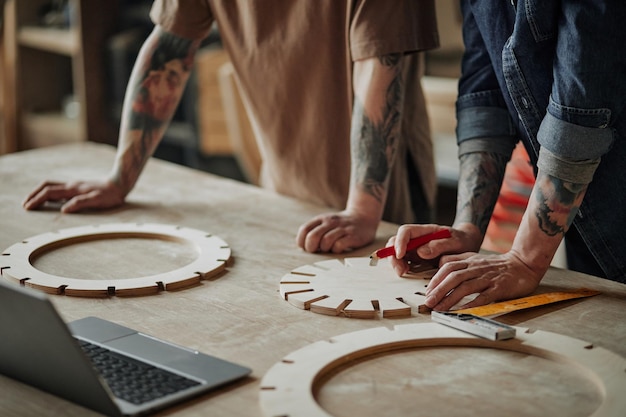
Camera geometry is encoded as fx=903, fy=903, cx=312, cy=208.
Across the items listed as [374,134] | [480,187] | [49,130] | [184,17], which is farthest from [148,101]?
[49,130]

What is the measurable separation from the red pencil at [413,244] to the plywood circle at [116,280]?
0.27 metres

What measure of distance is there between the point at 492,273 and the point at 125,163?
0.99 metres

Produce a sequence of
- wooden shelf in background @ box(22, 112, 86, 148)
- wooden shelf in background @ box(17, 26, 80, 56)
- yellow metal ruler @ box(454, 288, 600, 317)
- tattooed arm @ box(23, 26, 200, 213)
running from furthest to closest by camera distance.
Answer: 1. wooden shelf in background @ box(22, 112, 86, 148)
2. wooden shelf in background @ box(17, 26, 80, 56)
3. tattooed arm @ box(23, 26, 200, 213)
4. yellow metal ruler @ box(454, 288, 600, 317)

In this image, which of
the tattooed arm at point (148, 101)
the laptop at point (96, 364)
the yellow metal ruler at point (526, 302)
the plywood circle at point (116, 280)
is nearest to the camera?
the laptop at point (96, 364)

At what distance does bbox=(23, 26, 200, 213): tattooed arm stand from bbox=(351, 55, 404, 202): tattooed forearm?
50 cm

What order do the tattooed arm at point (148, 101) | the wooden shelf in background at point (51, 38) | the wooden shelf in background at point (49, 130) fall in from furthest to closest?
1. the wooden shelf in background at point (49, 130)
2. the wooden shelf in background at point (51, 38)
3. the tattooed arm at point (148, 101)

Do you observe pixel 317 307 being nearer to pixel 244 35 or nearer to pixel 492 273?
pixel 492 273

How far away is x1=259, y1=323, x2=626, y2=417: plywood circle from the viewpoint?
103cm

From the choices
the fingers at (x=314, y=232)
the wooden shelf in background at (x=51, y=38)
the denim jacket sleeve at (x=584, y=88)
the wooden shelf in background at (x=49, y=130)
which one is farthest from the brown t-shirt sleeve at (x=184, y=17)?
the wooden shelf in background at (x=49, y=130)

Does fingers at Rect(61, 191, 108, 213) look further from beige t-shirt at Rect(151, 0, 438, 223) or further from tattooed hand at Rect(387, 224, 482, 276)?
tattooed hand at Rect(387, 224, 482, 276)

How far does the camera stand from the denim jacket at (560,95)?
1.36 metres

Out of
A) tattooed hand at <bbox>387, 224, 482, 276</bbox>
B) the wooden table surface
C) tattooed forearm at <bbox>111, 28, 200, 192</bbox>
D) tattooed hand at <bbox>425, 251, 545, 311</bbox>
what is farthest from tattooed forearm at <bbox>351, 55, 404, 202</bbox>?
tattooed forearm at <bbox>111, 28, 200, 192</bbox>

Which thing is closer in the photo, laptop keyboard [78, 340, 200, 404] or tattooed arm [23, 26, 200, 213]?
laptop keyboard [78, 340, 200, 404]

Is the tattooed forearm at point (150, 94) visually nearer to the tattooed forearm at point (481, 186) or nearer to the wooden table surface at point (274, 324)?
the wooden table surface at point (274, 324)
